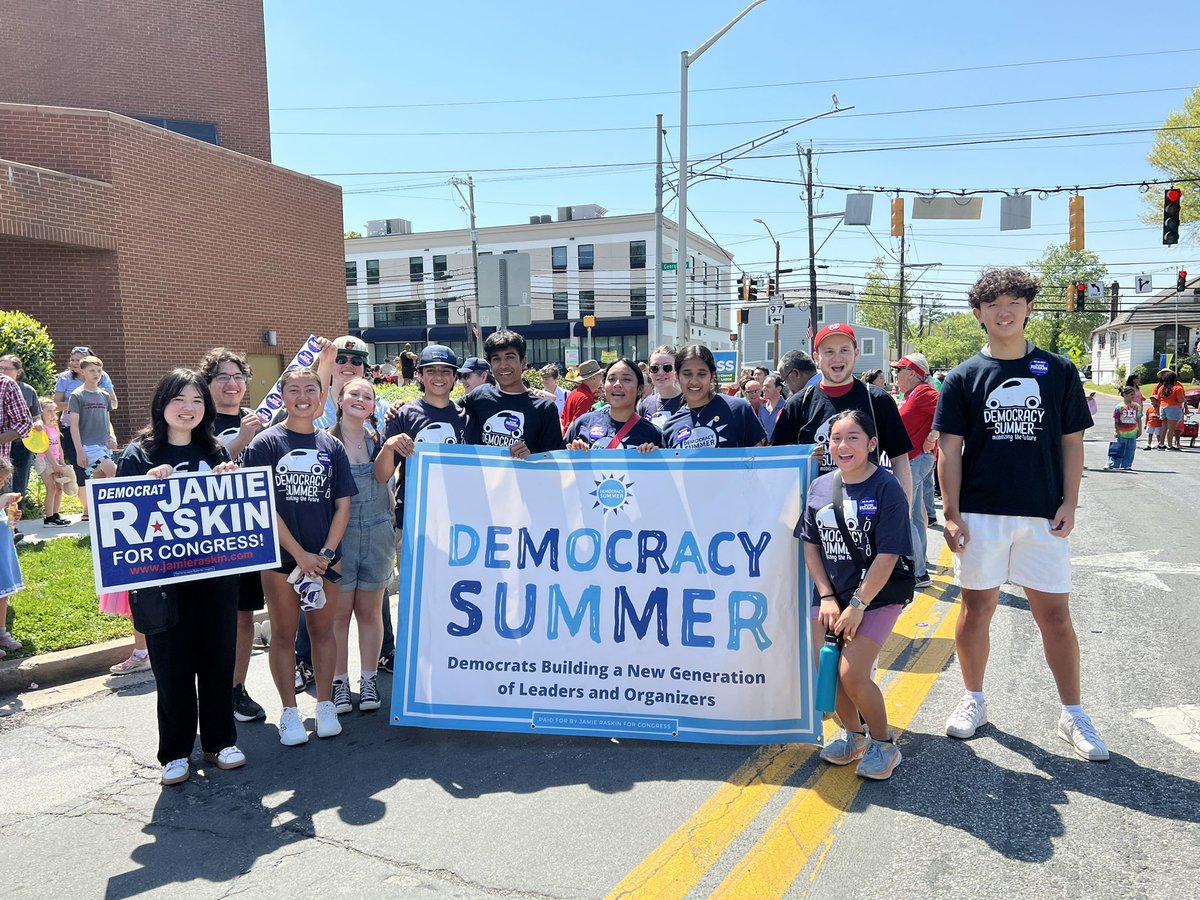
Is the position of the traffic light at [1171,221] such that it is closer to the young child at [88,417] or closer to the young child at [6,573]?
the young child at [88,417]

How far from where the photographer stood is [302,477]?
429 centimetres

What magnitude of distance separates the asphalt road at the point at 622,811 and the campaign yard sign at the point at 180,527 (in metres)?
0.97

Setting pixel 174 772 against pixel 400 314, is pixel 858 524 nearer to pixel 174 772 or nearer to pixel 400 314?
pixel 174 772

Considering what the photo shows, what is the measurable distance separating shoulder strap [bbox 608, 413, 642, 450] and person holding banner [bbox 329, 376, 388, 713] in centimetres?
128

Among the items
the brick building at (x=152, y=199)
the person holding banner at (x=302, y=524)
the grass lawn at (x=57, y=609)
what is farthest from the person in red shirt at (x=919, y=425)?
the brick building at (x=152, y=199)

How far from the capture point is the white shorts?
387cm

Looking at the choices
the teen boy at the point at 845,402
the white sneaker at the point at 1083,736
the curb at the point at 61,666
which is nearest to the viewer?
the white sneaker at the point at 1083,736

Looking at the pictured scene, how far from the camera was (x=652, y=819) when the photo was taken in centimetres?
333

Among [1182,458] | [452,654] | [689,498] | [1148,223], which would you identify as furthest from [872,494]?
[1148,223]

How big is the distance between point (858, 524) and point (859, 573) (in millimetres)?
220

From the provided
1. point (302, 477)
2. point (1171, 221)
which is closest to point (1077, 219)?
point (1171, 221)

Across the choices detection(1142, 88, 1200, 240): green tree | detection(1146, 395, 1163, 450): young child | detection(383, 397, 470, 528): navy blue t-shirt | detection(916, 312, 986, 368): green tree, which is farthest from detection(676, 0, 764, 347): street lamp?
detection(916, 312, 986, 368): green tree

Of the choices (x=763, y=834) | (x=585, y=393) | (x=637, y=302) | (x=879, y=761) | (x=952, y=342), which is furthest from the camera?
(x=952, y=342)

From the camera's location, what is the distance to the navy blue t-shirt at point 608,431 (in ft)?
15.4
